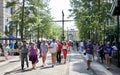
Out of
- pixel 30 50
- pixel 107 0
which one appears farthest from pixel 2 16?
pixel 30 50

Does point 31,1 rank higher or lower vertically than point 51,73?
higher

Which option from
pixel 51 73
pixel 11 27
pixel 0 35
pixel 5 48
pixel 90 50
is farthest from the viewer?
pixel 0 35

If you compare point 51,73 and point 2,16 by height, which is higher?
point 2,16

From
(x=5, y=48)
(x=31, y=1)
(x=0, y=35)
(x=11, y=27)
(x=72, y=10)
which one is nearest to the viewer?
(x=5, y=48)

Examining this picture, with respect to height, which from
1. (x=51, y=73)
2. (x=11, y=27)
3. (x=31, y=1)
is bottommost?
(x=51, y=73)

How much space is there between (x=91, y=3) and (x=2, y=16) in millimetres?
27272

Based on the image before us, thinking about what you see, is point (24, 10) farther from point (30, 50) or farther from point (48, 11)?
point (48, 11)

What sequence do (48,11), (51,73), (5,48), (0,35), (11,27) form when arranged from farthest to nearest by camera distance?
(48,11) → (0,35) → (11,27) → (5,48) → (51,73)

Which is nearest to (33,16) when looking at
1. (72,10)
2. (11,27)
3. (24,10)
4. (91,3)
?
(24,10)

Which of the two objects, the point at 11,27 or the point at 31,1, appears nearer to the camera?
the point at 31,1

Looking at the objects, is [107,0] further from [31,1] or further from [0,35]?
[0,35]

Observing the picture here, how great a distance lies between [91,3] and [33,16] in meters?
11.3

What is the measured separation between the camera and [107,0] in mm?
43219

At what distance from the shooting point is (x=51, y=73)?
58.1ft
